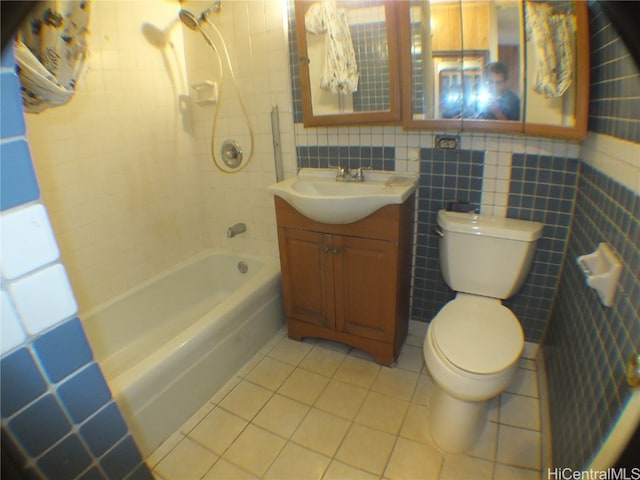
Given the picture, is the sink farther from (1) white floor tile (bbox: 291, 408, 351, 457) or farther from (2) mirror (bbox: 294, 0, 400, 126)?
(1) white floor tile (bbox: 291, 408, 351, 457)

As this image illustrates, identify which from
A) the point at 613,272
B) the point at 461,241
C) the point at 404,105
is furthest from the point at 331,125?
the point at 613,272

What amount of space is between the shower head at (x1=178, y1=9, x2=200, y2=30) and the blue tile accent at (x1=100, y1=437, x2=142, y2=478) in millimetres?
1932

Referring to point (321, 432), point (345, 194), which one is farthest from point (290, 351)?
point (345, 194)

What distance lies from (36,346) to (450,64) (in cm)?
159

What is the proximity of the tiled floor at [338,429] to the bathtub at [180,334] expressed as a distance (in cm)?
11

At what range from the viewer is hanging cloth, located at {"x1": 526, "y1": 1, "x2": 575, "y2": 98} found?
1.20 m

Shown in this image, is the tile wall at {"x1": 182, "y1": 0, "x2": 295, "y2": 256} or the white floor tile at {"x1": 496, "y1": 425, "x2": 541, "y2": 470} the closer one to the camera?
the white floor tile at {"x1": 496, "y1": 425, "x2": 541, "y2": 470}

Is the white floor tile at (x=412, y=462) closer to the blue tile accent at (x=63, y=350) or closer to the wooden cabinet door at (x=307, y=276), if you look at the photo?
the wooden cabinet door at (x=307, y=276)

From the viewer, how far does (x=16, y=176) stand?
0.45 m

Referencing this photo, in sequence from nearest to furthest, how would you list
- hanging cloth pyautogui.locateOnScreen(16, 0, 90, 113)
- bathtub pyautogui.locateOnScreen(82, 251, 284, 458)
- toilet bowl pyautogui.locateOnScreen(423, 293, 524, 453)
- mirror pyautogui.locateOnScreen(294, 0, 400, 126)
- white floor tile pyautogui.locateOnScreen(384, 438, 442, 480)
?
1. hanging cloth pyautogui.locateOnScreen(16, 0, 90, 113)
2. toilet bowl pyautogui.locateOnScreen(423, 293, 524, 453)
3. white floor tile pyautogui.locateOnScreen(384, 438, 442, 480)
4. bathtub pyautogui.locateOnScreen(82, 251, 284, 458)
5. mirror pyautogui.locateOnScreen(294, 0, 400, 126)

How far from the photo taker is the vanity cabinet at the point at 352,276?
5.14 feet

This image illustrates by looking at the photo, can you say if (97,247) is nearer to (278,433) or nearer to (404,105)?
(278,433)

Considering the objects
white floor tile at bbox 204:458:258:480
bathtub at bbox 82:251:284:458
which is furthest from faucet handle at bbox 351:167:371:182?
white floor tile at bbox 204:458:258:480

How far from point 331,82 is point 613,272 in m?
1.35
